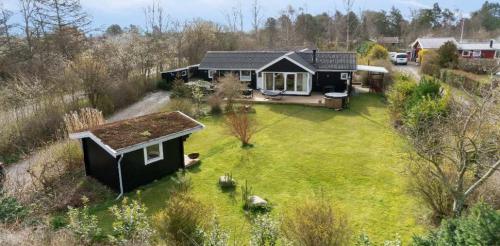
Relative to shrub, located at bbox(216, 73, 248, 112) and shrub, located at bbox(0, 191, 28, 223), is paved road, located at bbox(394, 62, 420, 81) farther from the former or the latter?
shrub, located at bbox(0, 191, 28, 223)

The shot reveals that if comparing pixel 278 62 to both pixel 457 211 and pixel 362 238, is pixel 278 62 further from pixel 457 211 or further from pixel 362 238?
pixel 362 238

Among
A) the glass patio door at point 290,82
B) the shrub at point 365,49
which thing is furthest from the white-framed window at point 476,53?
the glass patio door at point 290,82

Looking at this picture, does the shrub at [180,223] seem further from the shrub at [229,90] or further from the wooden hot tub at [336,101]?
the wooden hot tub at [336,101]

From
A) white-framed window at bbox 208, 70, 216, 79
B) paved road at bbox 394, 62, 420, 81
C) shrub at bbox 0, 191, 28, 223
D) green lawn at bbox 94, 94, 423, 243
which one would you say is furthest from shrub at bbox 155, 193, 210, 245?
paved road at bbox 394, 62, 420, 81

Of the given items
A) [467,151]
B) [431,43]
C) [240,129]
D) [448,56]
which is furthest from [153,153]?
Result: [431,43]

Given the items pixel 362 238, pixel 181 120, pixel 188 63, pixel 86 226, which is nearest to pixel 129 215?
pixel 86 226

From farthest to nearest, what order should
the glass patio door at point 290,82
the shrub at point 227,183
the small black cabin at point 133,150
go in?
the glass patio door at point 290,82, the shrub at point 227,183, the small black cabin at point 133,150
